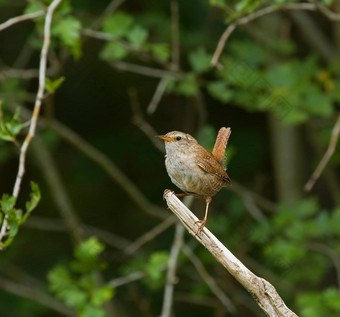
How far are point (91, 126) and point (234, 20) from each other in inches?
120

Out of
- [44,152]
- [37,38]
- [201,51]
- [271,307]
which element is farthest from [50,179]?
[271,307]

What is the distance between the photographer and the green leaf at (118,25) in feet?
17.6

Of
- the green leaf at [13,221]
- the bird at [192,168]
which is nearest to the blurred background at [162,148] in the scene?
the bird at [192,168]

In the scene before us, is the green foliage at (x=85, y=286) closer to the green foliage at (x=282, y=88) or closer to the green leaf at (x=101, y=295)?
the green leaf at (x=101, y=295)

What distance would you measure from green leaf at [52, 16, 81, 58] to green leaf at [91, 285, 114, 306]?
1.53 metres

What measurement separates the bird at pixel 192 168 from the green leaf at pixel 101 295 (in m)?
1.13

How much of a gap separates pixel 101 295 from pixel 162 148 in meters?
1.37

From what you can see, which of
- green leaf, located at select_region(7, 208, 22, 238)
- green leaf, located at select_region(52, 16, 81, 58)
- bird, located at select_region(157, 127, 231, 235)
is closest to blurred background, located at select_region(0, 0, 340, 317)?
green leaf, located at select_region(52, 16, 81, 58)

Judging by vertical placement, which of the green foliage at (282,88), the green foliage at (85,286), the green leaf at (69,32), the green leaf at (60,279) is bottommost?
the green foliage at (85,286)

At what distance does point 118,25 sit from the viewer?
5.42m

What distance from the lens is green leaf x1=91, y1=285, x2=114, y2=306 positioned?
4.73m

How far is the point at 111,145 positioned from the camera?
23.6 ft

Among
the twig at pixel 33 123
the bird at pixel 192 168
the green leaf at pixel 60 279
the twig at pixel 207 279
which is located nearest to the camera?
the twig at pixel 33 123

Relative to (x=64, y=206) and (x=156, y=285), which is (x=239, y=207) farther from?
(x=64, y=206)
